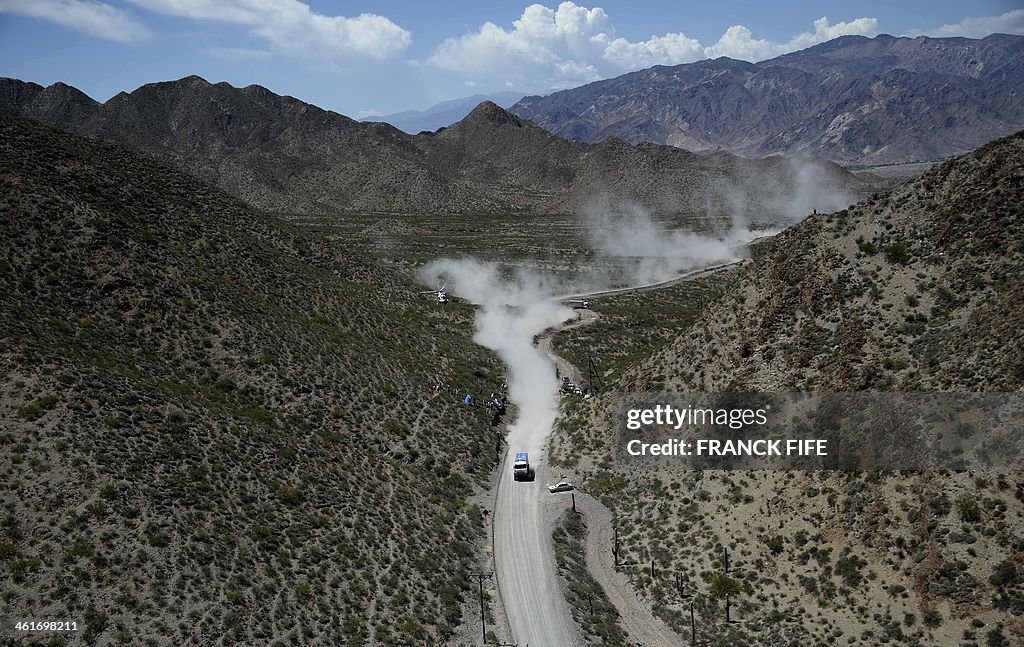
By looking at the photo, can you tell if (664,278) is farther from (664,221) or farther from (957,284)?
(957,284)

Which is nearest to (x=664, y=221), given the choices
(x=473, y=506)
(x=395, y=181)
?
(x=395, y=181)

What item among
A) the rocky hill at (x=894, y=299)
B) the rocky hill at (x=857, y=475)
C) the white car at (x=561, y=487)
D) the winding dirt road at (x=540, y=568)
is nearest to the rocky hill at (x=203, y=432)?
the winding dirt road at (x=540, y=568)

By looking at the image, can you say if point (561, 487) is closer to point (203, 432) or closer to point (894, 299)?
point (203, 432)

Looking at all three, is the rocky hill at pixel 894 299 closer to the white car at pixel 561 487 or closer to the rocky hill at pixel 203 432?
the white car at pixel 561 487

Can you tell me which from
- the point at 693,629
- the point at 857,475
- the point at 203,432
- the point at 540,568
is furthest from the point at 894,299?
the point at 203,432

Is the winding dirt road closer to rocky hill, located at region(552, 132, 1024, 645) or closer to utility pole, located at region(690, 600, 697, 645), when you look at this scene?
utility pole, located at region(690, 600, 697, 645)

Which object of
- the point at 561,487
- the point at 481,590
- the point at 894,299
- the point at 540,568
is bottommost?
the point at 481,590
